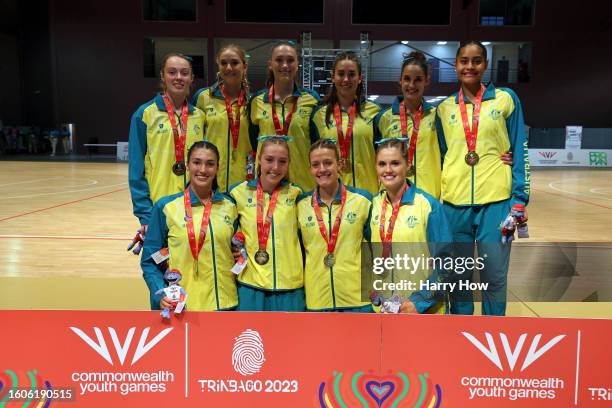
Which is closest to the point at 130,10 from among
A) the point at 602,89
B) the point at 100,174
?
the point at 100,174

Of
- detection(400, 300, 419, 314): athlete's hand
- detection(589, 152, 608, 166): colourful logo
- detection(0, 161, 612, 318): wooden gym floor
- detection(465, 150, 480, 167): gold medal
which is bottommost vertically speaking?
detection(0, 161, 612, 318): wooden gym floor

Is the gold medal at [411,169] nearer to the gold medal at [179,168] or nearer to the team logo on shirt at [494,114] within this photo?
the team logo on shirt at [494,114]

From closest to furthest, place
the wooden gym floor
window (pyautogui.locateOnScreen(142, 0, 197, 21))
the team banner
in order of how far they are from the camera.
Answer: the team banner
the wooden gym floor
window (pyautogui.locateOnScreen(142, 0, 197, 21))

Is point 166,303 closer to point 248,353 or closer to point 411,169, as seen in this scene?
point 248,353

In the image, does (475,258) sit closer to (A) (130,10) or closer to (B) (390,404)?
(B) (390,404)

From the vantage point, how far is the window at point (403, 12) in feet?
75.3

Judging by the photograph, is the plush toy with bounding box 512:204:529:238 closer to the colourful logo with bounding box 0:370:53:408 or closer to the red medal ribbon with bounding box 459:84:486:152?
the red medal ribbon with bounding box 459:84:486:152

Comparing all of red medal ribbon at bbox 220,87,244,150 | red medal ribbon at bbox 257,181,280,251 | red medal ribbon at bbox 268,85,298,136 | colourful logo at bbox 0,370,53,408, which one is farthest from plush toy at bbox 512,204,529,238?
colourful logo at bbox 0,370,53,408

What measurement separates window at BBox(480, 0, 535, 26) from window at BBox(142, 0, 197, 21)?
13.9 meters

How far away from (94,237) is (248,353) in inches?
207

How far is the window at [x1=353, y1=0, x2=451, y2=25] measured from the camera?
75.3ft

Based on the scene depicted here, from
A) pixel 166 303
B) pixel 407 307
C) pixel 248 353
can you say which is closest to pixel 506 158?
pixel 407 307

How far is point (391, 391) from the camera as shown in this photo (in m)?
2.02

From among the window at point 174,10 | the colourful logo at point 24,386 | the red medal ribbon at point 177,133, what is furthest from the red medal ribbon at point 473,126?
the window at point 174,10
